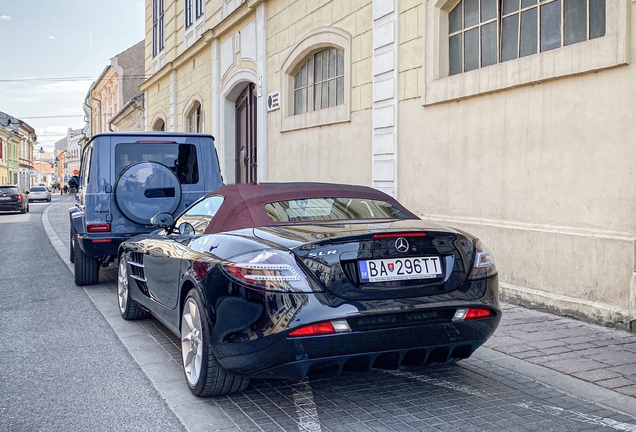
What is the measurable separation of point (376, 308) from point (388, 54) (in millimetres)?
6821

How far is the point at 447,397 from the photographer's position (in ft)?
13.1

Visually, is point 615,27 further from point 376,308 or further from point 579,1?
point 376,308

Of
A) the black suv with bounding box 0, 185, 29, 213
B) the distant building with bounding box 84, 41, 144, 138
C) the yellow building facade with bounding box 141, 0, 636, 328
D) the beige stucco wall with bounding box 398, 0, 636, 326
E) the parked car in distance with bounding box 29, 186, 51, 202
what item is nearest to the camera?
the beige stucco wall with bounding box 398, 0, 636, 326

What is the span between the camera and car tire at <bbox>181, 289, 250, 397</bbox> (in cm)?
385

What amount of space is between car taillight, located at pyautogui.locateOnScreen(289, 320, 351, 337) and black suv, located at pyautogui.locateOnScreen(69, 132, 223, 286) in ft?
15.8

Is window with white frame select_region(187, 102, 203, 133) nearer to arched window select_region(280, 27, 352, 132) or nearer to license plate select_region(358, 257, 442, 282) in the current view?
arched window select_region(280, 27, 352, 132)

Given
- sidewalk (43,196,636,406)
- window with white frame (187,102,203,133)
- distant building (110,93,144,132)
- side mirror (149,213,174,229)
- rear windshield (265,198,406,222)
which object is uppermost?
distant building (110,93,144,132)

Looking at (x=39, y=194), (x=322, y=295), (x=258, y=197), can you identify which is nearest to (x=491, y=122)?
(x=258, y=197)

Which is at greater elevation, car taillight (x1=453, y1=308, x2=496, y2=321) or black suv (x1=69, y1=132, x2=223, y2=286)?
black suv (x1=69, y1=132, x2=223, y2=286)

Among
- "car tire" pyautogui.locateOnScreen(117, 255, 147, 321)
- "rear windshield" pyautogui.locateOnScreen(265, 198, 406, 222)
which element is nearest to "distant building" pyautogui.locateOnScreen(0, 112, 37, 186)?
"car tire" pyautogui.locateOnScreen(117, 255, 147, 321)

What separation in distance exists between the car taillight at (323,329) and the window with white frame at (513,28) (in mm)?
4482

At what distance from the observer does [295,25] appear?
13055 millimetres

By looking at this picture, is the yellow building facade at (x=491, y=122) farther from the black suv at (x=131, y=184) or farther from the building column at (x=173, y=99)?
the building column at (x=173, y=99)

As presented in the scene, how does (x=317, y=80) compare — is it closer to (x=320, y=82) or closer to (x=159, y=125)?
(x=320, y=82)
